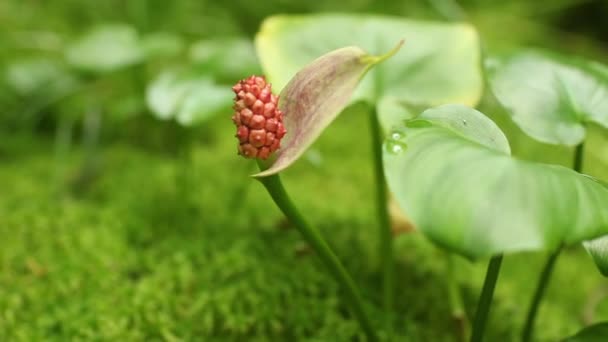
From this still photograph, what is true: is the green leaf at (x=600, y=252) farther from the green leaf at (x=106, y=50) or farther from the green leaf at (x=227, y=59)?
the green leaf at (x=106, y=50)

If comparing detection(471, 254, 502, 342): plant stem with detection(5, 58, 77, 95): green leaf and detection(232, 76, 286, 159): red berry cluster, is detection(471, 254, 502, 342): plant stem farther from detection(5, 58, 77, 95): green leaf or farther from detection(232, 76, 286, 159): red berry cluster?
detection(5, 58, 77, 95): green leaf

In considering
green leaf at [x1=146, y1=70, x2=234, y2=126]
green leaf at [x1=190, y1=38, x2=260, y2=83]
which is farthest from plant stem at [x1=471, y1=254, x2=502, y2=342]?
green leaf at [x1=190, y1=38, x2=260, y2=83]

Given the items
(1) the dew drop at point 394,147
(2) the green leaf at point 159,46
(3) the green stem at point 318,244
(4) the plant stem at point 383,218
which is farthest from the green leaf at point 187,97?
(1) the dew drop at point 394,147

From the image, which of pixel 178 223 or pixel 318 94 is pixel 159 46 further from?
pixel 318 94

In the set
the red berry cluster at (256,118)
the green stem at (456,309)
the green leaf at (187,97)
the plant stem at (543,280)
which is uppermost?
the red berry cluster at (256,118)

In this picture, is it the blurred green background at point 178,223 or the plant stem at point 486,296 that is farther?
the blurred green background at point 178,223

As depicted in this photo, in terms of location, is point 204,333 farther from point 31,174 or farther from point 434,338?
point 31,174
